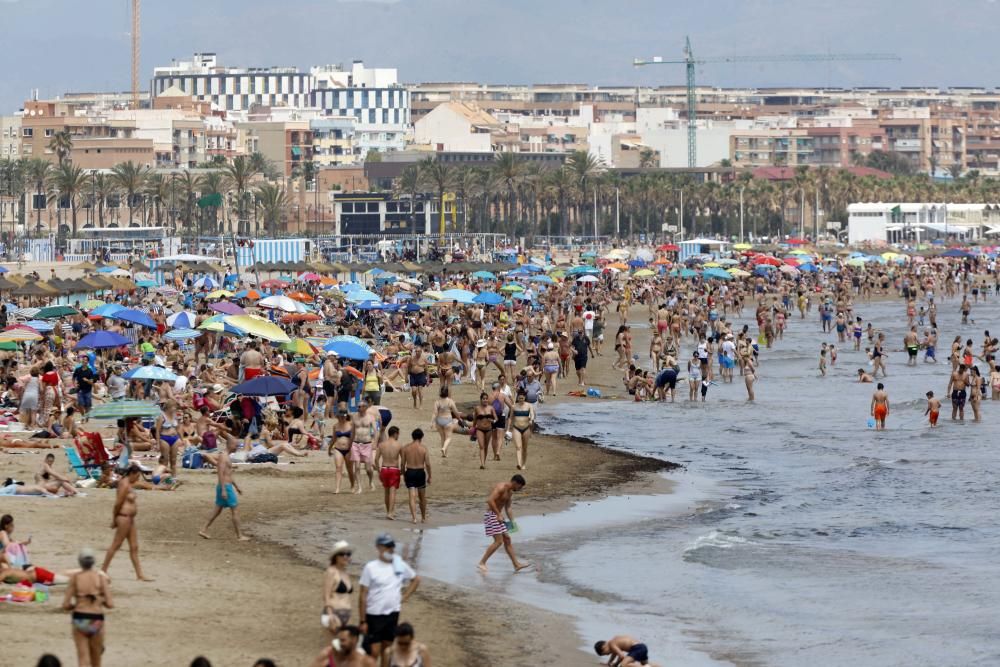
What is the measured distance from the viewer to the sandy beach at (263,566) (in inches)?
509

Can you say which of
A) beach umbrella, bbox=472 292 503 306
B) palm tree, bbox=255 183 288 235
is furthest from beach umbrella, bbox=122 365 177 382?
palm tree, bbox=255 183 288 235

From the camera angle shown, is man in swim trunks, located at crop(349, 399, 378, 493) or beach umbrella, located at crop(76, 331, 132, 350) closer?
man in swim trunks, located at crop(349, 399, 378, 493)

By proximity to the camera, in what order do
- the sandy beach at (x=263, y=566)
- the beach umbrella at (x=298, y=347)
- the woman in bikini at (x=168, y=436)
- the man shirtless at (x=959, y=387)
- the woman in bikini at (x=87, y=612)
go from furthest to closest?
1. the man shirtless at (x=959, y=387)
2. the beach umbrella at (x=298, y=347)
3. the woman in bikini at (x=168, y=436)
4. the sandy beach at (x=263, y=566)
5. the woman in bikini at (x=87, y=612)

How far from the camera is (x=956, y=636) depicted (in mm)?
15211

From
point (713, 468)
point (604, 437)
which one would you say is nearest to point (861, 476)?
point (713, 468)

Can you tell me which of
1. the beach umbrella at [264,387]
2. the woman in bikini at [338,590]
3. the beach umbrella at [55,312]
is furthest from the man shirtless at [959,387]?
the woman in bikini at [338,590]

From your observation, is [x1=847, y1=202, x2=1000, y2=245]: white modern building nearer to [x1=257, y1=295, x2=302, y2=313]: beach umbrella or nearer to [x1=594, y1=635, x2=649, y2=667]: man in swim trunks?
[x1=257, y1=295, x2=302, y2=313]: beach umbrella

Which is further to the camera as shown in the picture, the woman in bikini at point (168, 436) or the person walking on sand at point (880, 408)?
the person walking on sand at point (880, 408)

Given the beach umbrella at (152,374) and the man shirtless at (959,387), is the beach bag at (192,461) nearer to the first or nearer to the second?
the beach umbrella at (152,374)

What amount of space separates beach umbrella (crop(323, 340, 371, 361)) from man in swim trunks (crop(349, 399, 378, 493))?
6.03 m

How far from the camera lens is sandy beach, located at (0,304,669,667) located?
1292cm

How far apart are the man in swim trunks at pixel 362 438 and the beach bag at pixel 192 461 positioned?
2.03 meters

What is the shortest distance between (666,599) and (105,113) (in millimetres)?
129603

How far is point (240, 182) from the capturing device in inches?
3836
